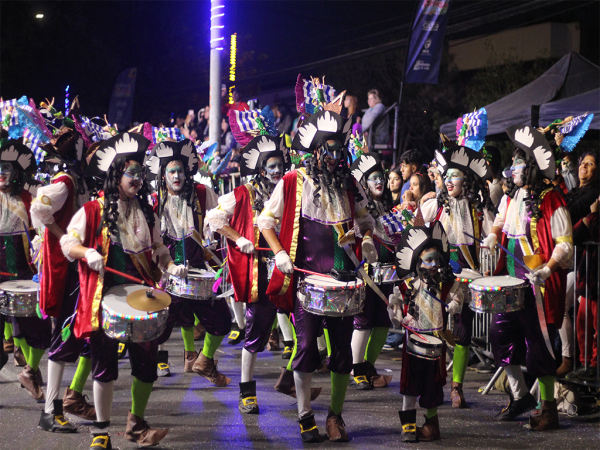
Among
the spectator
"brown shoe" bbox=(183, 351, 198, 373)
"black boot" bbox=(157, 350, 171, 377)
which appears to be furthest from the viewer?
the spectator

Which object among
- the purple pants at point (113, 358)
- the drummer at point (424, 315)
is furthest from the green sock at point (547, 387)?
the purple pants at point (113, 358)

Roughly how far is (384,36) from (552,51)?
4.97 metres

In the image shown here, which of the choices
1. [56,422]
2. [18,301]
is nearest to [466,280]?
[56,422]

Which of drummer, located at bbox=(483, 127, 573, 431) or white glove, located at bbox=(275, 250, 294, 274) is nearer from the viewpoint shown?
white glove, located at bbox=(275, 250, 294, 274)

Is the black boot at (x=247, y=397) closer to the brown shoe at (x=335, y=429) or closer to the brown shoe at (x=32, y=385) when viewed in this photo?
the brown shoe at (x=335, y=429)

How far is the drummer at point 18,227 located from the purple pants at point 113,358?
1.84 meters

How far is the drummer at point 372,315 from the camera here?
6.79 m

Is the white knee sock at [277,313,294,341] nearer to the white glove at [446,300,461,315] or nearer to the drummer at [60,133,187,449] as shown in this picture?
the white glove at [446,300,461,315]

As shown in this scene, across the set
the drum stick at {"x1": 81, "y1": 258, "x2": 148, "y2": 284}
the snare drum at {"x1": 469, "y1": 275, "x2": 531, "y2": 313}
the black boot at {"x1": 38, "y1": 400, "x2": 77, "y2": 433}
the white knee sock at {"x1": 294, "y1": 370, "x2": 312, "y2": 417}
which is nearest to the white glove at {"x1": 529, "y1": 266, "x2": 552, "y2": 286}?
the snare drum at {"x1": 469, "y1": 275, "x2": 531, "y2": 313}

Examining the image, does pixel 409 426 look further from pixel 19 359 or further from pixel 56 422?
pixel 19 359

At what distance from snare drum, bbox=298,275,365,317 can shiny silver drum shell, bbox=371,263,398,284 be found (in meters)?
2.00

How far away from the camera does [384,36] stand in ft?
74.2

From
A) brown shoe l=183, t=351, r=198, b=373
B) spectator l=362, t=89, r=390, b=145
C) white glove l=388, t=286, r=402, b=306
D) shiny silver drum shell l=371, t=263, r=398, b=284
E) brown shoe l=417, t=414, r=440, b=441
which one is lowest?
brown shoe l=417, t=414, r=440, b=441

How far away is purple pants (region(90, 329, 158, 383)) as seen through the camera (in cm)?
477
